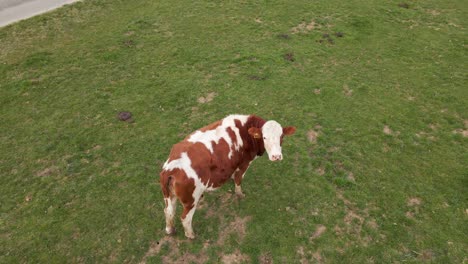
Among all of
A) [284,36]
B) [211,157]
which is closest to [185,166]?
[211,157]

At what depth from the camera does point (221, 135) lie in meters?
7.12

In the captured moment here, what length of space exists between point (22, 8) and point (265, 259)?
64.3 ft

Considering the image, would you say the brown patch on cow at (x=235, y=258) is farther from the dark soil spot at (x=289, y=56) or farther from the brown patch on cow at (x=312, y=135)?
the dark soil spot at (x=289, y=56)

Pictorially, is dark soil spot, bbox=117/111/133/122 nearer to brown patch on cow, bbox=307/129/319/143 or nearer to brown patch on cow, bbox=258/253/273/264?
brown patch on cow, bbox=307/129/319/143

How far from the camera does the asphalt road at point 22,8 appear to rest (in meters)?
16.6

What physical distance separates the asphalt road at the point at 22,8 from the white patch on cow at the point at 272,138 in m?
16.5

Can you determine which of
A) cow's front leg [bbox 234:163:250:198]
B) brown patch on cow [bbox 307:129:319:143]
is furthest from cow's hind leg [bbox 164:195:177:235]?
brown patch on cow [bbox 307:129:319:143]

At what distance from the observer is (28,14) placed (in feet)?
55.6

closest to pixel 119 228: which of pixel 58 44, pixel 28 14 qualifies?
pixel 58 44

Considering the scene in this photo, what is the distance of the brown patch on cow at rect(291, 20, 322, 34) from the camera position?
1603 centimetres

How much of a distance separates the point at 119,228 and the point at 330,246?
5.18 metres

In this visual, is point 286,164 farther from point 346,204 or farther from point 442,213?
point 442,213

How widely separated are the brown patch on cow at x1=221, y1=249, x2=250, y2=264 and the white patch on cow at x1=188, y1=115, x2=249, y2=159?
7.50ft

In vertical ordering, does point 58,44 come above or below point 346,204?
above
